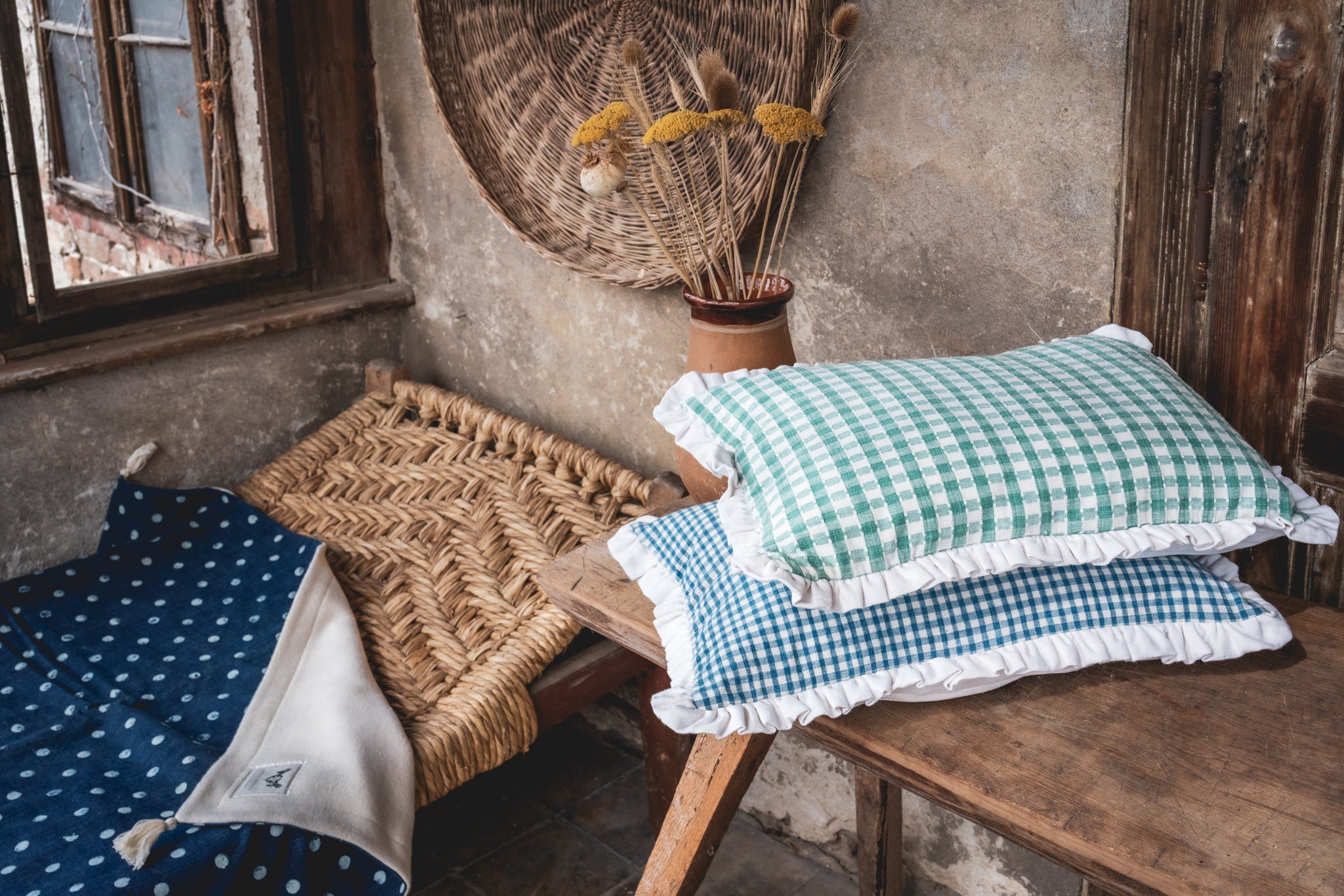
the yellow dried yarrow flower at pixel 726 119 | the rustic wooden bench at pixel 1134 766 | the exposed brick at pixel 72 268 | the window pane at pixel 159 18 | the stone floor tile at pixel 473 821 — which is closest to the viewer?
the rustic wooden bench at pixel 1134 766

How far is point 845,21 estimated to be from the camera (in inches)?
50.2

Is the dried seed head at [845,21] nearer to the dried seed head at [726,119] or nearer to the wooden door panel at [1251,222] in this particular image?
the dried seed head at [726,119]

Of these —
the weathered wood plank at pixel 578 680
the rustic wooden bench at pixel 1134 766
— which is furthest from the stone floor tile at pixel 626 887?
the rustic wooden bench at pixel 1134 766

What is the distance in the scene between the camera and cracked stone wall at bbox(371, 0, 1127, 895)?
4.30ft

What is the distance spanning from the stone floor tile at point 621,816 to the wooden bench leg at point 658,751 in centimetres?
13

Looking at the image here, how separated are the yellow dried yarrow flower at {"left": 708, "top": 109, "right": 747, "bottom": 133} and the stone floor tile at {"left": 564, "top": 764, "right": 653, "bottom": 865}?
1.31 meters

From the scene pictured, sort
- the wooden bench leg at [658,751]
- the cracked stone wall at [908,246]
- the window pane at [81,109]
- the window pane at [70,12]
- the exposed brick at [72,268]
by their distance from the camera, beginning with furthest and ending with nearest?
the exposed brick at [72,268]
the window pane at [81,109]
the window pane at [70,12]
the wooden bench leg at [658,751]
the cracked stone wall at [908,246]

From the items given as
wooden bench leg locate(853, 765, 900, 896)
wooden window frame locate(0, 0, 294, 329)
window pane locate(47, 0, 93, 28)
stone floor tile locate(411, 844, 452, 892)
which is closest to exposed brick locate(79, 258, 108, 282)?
window pane locate(47, 0, 93, 28)

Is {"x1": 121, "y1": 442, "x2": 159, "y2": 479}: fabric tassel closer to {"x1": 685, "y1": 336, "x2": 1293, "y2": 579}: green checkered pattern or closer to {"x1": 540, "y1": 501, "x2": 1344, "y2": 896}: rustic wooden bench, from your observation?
{"x1": 540, "y1": 501, "x2": 1344, "y2": 896}: rustic wooden bench

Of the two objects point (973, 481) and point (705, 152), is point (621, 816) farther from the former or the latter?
point (973, 481)

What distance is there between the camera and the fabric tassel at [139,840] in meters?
1.24

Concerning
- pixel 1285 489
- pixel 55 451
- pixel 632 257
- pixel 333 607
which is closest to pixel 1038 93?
pixel 1285 489

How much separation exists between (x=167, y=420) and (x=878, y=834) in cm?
154

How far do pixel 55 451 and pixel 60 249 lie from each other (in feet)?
5.97
